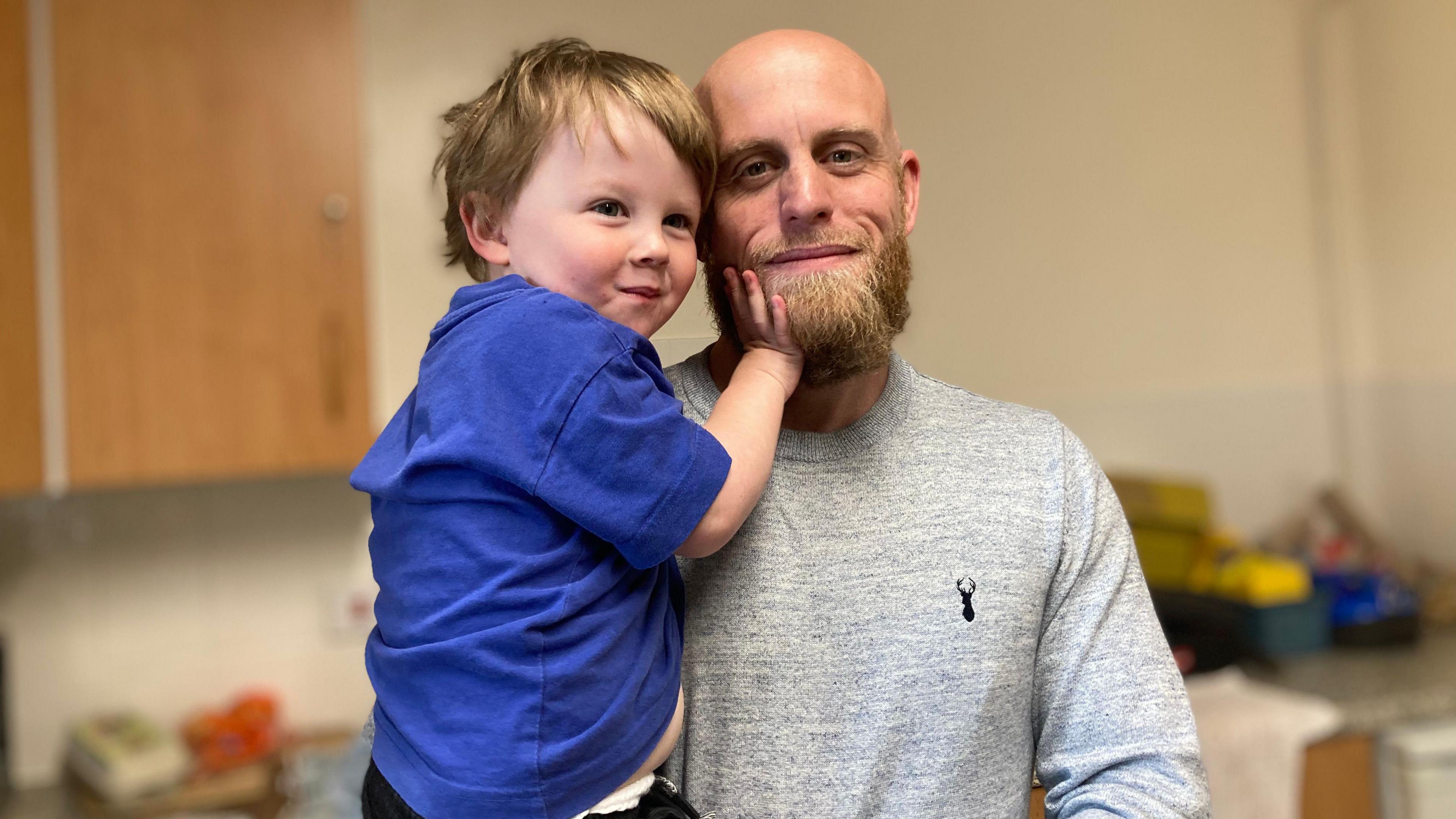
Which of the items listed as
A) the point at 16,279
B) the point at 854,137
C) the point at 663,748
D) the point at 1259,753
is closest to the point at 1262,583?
the point at 1259,753

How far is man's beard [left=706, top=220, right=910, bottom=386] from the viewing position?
0.87 metres

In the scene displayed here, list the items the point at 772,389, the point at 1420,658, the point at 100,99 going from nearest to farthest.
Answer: the point at 772,389 → the point at 100,99 → the point at 1420,658

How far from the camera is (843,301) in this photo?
878mm

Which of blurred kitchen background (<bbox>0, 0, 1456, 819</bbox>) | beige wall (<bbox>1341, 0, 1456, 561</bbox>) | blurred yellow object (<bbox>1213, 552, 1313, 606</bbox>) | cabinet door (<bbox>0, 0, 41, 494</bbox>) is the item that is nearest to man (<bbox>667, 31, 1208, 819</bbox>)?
blurred kitchen background (<bbox>0, 0, 1456, 819</bbox>)

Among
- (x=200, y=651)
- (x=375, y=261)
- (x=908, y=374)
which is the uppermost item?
(x=375, y=261)

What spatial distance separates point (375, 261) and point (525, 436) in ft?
4.94

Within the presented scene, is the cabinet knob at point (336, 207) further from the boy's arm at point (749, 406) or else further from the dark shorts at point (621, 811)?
the dark shorts at point (621, 811)

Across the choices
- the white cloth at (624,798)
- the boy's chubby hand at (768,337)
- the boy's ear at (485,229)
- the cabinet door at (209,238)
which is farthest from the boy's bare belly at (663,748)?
the cabinet door at (209,238)

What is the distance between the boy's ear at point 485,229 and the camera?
83 cm

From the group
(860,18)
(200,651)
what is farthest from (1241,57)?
(200,651)

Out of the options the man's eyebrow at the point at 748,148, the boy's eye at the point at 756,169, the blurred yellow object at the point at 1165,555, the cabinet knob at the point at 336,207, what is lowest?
the blurred yellow object at the point at 1165,555

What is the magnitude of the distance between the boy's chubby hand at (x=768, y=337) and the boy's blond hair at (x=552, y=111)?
0.10 m

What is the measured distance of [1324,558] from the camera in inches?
101

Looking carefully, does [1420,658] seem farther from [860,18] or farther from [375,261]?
[375,261]
